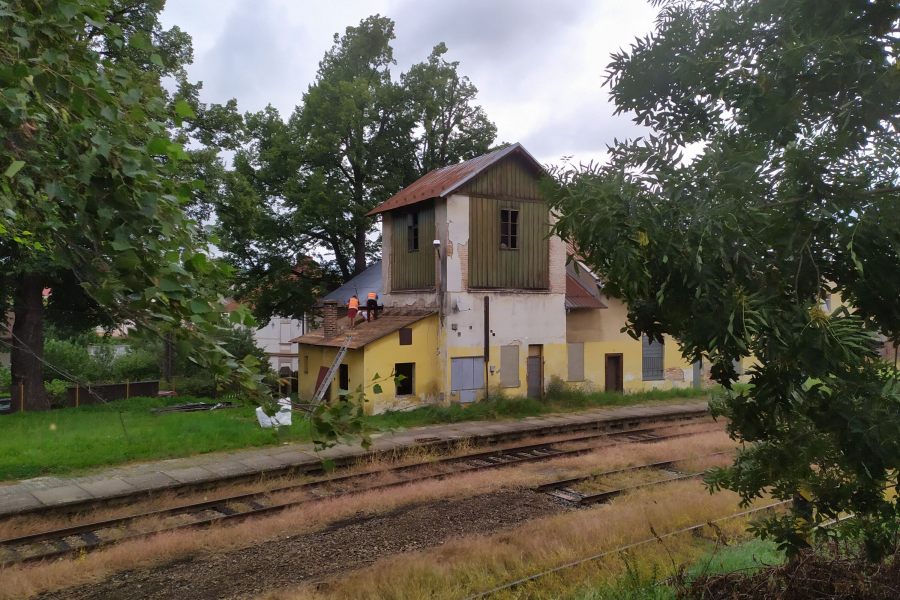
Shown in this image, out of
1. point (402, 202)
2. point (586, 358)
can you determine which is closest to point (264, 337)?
point (402, 202)

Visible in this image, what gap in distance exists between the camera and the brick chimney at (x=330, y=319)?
68.0 feet

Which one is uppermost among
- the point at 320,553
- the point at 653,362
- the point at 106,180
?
the point at 106,180

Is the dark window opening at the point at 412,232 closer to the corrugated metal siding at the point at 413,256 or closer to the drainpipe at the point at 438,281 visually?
the corrugated metal siding at the point at 413,256

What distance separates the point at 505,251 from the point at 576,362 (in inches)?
205

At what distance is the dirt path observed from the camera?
22.7 ft

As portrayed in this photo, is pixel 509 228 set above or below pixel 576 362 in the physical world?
above

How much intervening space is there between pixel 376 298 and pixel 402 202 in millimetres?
3848

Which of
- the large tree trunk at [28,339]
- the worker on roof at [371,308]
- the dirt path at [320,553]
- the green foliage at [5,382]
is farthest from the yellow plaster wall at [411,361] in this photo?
the green foliage at [5,382]

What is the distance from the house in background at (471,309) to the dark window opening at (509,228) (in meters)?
0.04

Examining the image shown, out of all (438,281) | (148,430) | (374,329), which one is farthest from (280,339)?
(148,430)

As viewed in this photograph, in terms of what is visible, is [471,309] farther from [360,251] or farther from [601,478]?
[360,251]

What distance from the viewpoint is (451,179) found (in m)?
20.0

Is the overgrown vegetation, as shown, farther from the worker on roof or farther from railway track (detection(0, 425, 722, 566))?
the worker on roof

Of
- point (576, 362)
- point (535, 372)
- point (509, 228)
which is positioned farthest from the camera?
point (576, 362)
